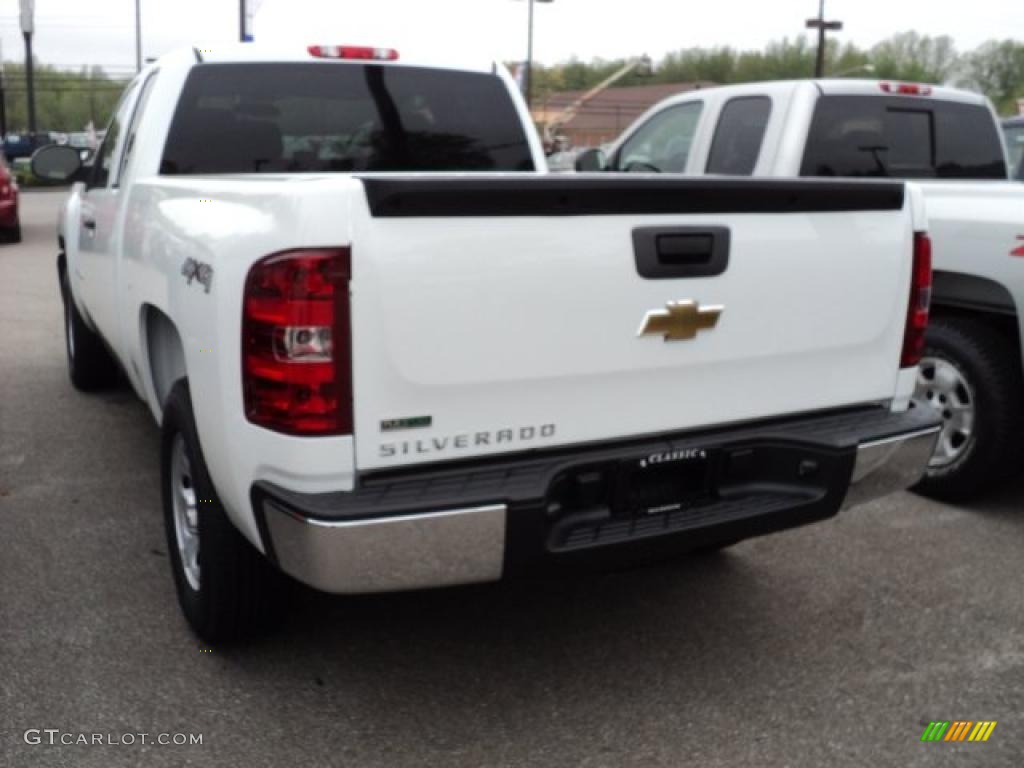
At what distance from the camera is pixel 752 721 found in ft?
9.59

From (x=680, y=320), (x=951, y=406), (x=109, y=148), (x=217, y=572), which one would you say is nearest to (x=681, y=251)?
(x=680, y=320)

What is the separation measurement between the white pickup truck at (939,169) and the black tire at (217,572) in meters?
2.36

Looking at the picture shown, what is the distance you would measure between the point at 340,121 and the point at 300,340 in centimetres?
241

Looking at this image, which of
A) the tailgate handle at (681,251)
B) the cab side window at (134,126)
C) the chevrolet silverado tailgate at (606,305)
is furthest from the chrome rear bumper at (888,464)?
the cab side window at (134,126)

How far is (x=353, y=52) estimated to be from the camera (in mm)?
4645

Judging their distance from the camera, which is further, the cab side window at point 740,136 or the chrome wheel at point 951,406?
the cab side window at point 740,136

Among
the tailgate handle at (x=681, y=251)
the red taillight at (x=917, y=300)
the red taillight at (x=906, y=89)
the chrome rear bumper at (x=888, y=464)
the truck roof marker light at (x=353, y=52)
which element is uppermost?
the truck roof marker light at (x=353, y=52)

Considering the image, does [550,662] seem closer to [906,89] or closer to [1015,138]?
[906,89]

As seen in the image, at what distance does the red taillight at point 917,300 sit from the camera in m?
3.22

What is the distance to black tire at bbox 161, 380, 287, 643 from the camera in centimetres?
297

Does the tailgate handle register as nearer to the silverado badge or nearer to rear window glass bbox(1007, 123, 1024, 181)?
the silverado badge

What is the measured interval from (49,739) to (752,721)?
1.88 meters

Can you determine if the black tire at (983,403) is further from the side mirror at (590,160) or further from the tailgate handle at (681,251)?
the side mirror at (590,160)

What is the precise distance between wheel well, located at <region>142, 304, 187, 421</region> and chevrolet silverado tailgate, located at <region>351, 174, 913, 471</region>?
3.60 ft
